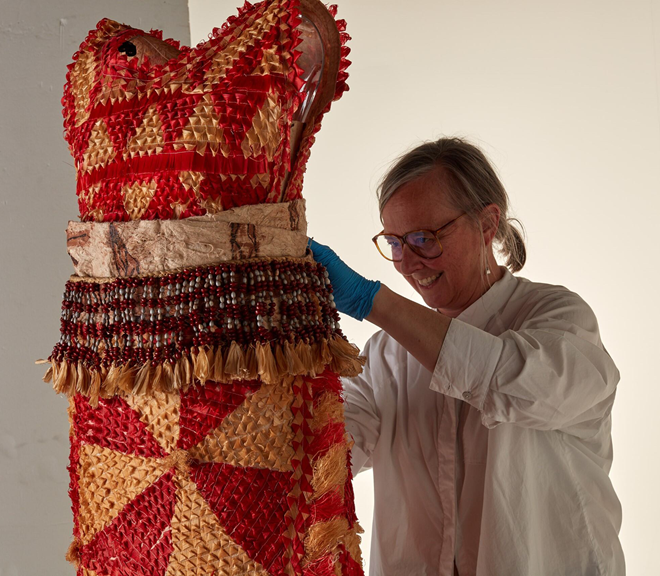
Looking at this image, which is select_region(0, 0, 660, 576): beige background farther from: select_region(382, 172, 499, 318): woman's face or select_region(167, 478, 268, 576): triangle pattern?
select_region(167, 478, 268, 576): triangle pattern

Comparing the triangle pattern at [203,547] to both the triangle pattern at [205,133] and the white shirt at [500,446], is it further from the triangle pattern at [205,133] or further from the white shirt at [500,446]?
the white shirt at [500,446]

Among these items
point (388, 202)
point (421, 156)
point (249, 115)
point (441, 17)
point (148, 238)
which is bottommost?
point (148, 238)

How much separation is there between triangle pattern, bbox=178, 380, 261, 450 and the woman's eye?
1.47 feet

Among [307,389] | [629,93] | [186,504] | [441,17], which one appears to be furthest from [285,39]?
[629,93]

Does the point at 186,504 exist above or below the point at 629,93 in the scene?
below

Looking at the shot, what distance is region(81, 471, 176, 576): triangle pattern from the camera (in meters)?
0.77

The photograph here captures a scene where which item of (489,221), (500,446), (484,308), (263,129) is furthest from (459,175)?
(263,129)

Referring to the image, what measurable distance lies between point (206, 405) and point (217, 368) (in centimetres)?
6

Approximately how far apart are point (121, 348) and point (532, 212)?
80.3 inches

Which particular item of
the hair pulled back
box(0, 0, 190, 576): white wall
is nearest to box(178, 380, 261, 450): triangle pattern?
the hair pulled back

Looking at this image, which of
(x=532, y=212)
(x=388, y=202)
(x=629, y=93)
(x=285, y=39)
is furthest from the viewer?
(x=532, y=212)

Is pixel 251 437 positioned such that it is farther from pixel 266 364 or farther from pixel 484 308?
pixel 484 308

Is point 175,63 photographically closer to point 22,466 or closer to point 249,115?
point 249,115

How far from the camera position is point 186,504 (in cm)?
77
